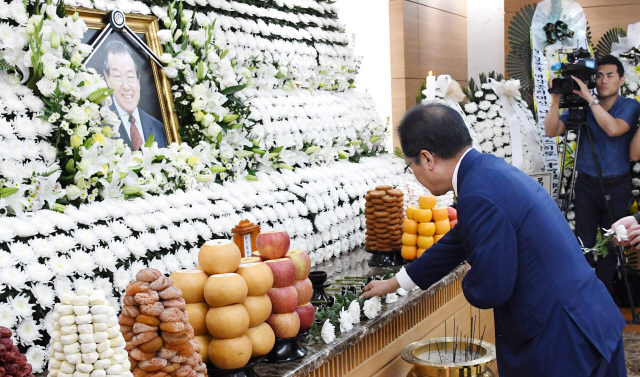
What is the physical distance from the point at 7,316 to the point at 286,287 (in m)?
0.78

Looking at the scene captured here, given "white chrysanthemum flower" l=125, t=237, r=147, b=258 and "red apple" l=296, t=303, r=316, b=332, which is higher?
Result: "white chrysanthemum flower" l=125, t=237, r=147, b=258

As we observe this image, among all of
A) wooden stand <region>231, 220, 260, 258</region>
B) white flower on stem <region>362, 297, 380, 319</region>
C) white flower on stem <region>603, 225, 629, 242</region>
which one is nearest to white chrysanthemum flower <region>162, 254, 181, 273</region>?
wooden stand <region>231, 220, 260, 258</region>

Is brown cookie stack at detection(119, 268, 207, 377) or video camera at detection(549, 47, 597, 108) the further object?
video camera at detection(549, 47, 597, 108)

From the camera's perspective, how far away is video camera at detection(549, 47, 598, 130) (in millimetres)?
4883

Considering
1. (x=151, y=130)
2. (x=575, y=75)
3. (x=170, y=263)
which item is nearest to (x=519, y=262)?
(x=170, y=263)

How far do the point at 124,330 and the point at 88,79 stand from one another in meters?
1.22

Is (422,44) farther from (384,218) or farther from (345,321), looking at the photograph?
(345,321)

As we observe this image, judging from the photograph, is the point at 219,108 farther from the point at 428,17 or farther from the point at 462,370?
the point at 428,17

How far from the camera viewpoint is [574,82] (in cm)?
490

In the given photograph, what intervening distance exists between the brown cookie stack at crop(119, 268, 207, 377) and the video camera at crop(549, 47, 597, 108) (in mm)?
4118

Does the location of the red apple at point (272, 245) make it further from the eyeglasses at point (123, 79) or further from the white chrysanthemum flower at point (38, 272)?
the eyeglasses at point (123, 79)

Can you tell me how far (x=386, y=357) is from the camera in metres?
2.62

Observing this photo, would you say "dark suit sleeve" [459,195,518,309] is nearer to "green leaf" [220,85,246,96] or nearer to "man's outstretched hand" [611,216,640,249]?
"man's outstretched hand" [611,216,640,249]

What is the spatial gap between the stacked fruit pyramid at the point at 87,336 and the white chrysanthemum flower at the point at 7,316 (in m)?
0.55
